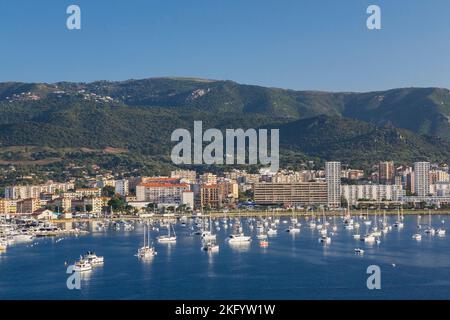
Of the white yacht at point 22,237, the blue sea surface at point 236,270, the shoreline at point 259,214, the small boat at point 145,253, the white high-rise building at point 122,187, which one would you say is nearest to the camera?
the blue sea surface at point 236,270

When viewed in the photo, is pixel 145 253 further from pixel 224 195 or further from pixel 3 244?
pixel 224 195

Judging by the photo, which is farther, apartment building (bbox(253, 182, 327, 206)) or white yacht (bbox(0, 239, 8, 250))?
apartment building (bbox(253, 182, 327, 206))

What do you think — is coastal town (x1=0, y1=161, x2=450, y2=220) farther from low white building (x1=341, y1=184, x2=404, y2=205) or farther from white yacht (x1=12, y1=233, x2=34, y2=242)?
white yacht (x1=12, y1=233, x2=34, y2=242)

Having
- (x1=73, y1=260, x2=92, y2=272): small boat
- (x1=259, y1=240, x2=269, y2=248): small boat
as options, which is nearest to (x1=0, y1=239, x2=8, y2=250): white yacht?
(x1=73, y1=260, x2=92, y2=272): small boat

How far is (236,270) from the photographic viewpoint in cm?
1750

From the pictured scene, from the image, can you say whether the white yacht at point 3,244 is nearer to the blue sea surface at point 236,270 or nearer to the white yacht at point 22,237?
the blue sea surface at point 236,270

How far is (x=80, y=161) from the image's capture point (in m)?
64.1

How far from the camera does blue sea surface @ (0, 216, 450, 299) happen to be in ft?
47.5

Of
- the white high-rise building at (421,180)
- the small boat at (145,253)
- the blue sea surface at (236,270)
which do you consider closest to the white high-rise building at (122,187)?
the white high-rise building at (421,180)

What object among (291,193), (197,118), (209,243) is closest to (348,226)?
(209,243)

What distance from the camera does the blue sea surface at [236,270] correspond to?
1448 cm

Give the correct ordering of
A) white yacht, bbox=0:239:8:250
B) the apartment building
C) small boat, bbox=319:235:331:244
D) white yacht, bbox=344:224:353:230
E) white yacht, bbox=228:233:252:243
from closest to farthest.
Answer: white yacht, bbox=0:239:8:250 → small boat, bbox=319:235:331:244 → white yacht, bbox=228:233:252:243 → white yacht, bbox=344:224:353:230 → the apartment building
